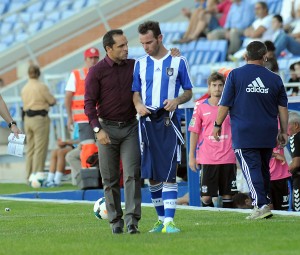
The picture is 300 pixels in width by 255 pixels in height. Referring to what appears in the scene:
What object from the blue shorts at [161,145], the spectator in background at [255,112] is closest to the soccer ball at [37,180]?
the spectator in background at [255,112]

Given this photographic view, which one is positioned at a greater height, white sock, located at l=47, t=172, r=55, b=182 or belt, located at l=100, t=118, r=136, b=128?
belt, located at l=100, t=118, r=136, b=128

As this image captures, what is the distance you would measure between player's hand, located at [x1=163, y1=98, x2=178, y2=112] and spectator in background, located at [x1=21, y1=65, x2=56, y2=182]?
9.72 m

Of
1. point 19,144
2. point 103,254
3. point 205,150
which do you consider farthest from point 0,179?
point 103,254

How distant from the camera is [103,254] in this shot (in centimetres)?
976

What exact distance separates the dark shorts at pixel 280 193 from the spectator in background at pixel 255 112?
1.78 m

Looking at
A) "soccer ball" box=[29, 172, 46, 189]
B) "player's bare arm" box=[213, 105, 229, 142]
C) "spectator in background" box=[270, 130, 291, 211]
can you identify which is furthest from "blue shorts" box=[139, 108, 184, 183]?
"soccer ball" box=[29, 172, 46, 189]

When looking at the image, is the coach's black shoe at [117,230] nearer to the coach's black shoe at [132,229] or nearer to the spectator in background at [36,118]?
the coach's black shoe at [132,229]

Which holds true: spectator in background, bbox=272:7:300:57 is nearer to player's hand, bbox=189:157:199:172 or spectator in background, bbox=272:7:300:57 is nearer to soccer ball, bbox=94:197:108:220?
player's hand, bbox=189:157:199:172

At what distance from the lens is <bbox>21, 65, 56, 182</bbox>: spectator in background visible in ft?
68.6

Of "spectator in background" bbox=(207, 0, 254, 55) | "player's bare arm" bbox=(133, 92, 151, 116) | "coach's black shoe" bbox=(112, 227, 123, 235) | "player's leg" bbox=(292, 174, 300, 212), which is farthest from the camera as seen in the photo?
"spectator in background" bbox=(207, 0, 254, 55)

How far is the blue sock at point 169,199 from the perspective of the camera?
37.3 feet

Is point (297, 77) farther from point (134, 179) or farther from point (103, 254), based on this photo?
point (103, 254)

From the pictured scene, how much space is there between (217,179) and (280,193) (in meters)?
→ 0.89

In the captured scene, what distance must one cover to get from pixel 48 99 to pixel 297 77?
476 cm
